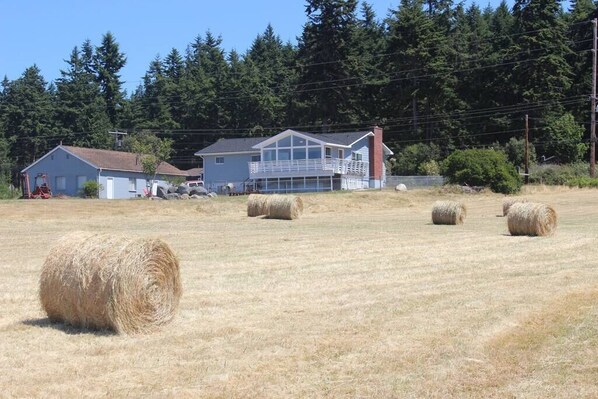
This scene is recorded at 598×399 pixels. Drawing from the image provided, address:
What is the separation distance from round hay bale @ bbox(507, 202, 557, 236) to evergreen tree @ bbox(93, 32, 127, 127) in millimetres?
89077

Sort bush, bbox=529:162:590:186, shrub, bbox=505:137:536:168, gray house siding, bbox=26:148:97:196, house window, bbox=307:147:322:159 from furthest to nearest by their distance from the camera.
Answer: shrub, bbox=505:137:536:168 → gray house siding, bbox=26:148:97:196 → house window, bbox=307:147:322:159 → bush, bbox=529:162:590:186

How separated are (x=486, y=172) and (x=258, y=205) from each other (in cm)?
2536

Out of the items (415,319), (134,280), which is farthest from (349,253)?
(134,280)

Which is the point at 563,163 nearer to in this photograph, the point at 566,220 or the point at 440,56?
the point at 440,56

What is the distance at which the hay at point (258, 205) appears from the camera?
36812 mm

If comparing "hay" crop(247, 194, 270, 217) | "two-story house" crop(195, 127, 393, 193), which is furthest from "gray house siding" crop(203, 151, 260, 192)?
"hay" crop(247, 194, 270, 217)

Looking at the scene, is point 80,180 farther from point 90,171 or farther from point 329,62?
point 329,62

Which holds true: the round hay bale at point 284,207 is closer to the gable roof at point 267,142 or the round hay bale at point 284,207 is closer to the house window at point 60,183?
the gable roof at point 267,142

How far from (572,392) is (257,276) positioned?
29.3 ft

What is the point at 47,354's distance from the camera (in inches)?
346

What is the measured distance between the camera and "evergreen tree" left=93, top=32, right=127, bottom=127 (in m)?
109

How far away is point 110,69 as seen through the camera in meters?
111

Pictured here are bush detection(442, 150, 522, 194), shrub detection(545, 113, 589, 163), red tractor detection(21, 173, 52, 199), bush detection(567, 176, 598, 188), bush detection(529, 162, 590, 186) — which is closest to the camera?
bush detection(442, 150, 522, 194)

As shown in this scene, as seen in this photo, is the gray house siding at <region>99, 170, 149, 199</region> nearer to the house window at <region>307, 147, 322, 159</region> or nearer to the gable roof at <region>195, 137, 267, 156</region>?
the gable roof at <region>195, 137, 267, 156</region>
